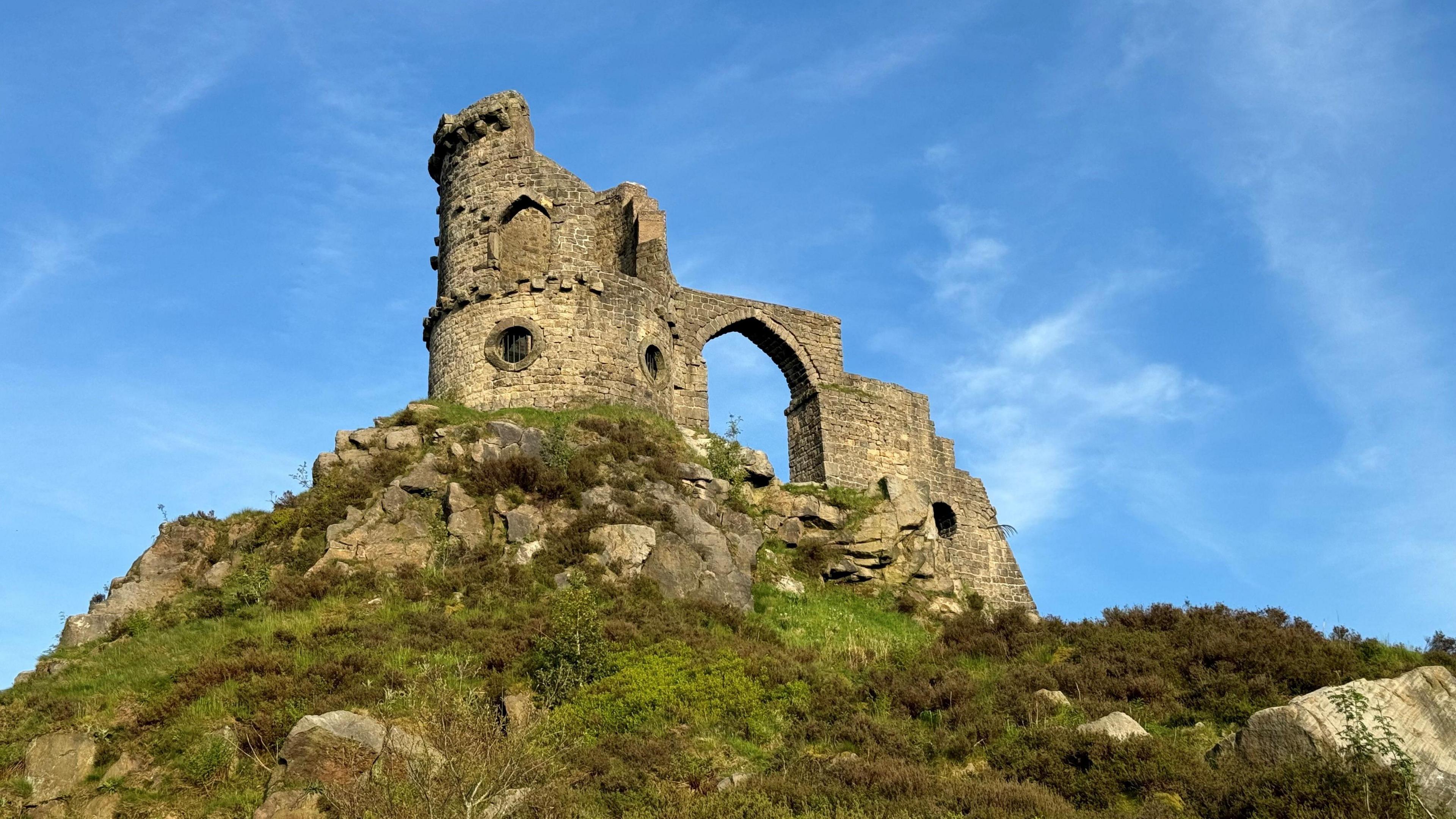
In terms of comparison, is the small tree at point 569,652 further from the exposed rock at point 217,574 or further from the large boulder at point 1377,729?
the large boulder at point 1377,729

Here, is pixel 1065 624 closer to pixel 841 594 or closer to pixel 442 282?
pixel 841 594

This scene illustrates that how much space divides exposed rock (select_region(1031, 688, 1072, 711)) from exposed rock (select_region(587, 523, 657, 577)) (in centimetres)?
749

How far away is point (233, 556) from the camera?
70.8 ft

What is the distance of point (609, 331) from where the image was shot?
2728cm

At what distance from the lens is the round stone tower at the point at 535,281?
2678 centimetres

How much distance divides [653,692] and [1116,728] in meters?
6.01

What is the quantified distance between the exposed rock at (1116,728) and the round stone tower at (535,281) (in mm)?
14185

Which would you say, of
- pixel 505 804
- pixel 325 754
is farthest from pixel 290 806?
pixel 505 804

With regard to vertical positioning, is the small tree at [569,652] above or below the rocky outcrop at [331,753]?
above

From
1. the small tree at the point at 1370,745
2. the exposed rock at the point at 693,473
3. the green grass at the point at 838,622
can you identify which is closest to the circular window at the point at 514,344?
the exposed rock at the point at 693,473

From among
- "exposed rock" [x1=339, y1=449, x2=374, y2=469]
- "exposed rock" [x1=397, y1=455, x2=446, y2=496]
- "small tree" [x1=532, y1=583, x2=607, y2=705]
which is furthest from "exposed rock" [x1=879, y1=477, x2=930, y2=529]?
"exposed rock" [x1=339, y1=449, x2=374, y2=469]

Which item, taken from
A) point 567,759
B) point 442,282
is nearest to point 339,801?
point 567,759

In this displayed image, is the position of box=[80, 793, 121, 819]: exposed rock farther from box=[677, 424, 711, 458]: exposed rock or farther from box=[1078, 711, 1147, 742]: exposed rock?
box=[677, 424, 711, 458]: exposed rock

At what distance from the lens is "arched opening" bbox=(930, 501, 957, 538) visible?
3253cm
